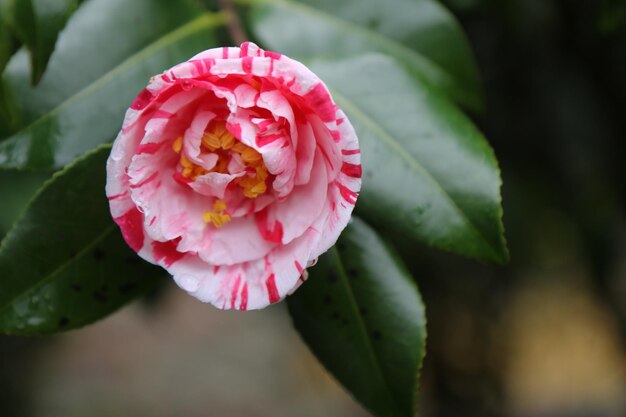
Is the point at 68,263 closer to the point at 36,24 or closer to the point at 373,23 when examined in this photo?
the point at 36,24

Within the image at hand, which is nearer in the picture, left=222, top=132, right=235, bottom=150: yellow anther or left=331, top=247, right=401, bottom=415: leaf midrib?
left=222, top=132, right=235, bottom=150: yellow anther

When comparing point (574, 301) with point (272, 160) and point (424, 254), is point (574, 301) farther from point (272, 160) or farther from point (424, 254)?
point (272, 160)

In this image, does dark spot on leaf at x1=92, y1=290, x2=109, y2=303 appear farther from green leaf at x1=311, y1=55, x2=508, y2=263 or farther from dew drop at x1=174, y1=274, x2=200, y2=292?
green leaf at x1=311, y1=55, x2=508, y2=263

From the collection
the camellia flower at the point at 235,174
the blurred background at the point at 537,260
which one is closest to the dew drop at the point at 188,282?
the camellia flower at the point at 235,174

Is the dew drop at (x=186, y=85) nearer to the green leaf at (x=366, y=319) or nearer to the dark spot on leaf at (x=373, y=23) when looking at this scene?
the green leaf at (x=366, y=319)

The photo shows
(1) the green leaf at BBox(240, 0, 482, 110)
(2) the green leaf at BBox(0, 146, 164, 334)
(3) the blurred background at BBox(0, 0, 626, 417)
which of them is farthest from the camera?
(3) the blurred background at BBox(0, 0, 626, 417)

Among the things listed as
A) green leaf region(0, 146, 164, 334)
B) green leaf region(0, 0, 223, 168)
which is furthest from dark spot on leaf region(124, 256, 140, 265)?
green leaf region(0, 0, 223, 168)

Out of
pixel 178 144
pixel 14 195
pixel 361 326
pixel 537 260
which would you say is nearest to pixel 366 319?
pixel 361 326
